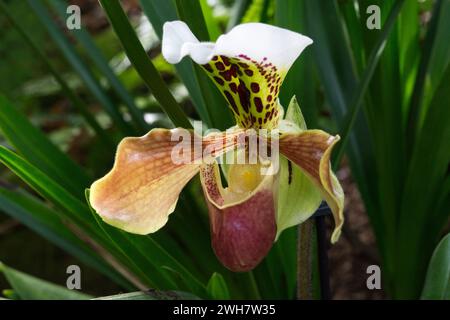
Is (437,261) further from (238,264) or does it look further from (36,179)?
(36,179)

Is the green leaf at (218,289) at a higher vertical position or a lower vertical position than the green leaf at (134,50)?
lower

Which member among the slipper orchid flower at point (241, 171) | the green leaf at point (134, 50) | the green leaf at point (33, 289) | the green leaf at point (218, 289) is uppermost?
the green leaf at point (134, 50)

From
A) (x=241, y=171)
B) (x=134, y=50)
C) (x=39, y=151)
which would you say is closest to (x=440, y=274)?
(x=241, y=171)

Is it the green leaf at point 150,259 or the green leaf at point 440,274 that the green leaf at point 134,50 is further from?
the green leaf at point 440,274

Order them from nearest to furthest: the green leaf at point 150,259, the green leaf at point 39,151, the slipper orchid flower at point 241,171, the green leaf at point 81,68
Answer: the slipper orchid flower at point 241,171 < the green leaf at point 150,259 < the green leaf at point 39,151 < the green leaf at point 81,68

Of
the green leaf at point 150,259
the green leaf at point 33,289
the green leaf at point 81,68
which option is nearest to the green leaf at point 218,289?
the green leaf at point 150,259

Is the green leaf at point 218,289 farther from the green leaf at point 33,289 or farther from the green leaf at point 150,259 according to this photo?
the green leaf at point 33,289

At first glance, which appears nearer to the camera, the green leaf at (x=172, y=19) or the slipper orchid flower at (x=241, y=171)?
the slipper orchid flower at (x=241, y=171)

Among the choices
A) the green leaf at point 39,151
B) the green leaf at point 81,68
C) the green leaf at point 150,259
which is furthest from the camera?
the green leaf at point 81,68
